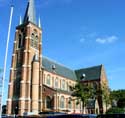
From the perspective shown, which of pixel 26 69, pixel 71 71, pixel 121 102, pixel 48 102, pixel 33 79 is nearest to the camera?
pixel 33 79

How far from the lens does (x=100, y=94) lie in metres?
74.0

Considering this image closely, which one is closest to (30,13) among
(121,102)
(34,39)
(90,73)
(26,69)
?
(34,39)

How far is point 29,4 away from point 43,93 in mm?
29812

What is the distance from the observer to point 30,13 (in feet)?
271

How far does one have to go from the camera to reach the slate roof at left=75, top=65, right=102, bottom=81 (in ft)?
303

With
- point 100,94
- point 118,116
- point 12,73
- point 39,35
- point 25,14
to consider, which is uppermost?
point 25,14

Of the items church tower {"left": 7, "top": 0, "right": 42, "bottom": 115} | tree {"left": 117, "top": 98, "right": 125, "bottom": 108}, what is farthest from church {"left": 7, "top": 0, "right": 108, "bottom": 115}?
tree {"left": 117, "top": 98, "right": 125, "bottom": 108}

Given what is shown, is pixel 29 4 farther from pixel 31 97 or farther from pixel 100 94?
pixel 100 94

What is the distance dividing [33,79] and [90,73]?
1131 inches

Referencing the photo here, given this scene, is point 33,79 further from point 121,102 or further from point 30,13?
point 121,102

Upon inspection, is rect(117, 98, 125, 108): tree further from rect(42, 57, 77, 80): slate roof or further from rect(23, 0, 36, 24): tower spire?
rect(23, 0, 36, 24): tower spire

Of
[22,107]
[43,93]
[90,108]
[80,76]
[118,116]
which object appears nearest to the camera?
[118,116]

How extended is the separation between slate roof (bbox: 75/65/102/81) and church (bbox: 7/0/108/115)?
13.4ft

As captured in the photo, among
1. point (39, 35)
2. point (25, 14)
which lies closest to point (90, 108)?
point (39, 35)
